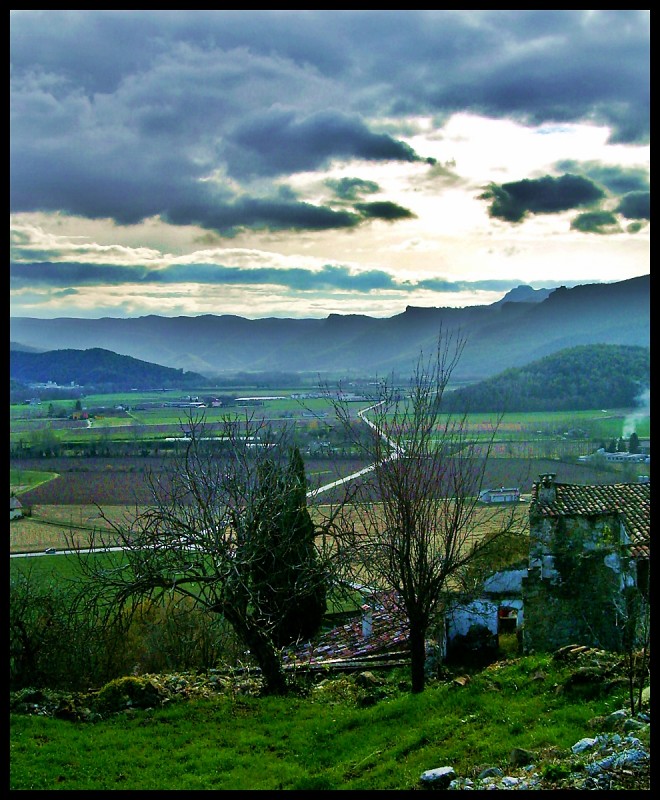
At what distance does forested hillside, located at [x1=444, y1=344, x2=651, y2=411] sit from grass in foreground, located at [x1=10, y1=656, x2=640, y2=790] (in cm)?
3192

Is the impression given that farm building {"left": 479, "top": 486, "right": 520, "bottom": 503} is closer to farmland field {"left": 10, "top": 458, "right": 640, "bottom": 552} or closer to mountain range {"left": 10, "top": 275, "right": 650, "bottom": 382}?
farmland field {"left": 10, "top": 458, "right": 640, "bottom": 552}

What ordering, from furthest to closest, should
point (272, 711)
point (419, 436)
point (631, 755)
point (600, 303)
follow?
point (600, 303)
point (419, 436)
point (272, 711)
point (631, 755)

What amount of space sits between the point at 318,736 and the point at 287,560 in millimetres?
6062

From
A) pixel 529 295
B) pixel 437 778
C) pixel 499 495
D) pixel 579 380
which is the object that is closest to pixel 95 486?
pixel 499 495

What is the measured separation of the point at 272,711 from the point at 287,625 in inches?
281

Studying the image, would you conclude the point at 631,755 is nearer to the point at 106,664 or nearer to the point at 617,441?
the point at 106,664

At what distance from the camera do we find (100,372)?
198 feet

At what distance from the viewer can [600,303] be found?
70.6 meters

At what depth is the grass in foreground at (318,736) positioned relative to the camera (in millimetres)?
6504

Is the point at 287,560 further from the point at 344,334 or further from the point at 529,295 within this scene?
the point at 529,295

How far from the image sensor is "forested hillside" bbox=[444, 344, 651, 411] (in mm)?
43312

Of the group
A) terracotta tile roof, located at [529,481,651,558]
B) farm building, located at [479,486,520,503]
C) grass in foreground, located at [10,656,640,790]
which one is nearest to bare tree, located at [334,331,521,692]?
grass in foreground, located at [10,656,640,790]

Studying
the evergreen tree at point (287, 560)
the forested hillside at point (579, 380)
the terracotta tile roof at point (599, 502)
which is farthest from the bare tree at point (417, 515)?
the forested hillside at point (579, 380)
